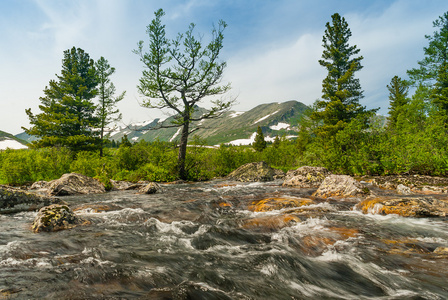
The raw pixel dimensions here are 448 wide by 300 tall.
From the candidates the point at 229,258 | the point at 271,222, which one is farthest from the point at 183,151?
the point at 229,258

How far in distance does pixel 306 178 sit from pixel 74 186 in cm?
1359

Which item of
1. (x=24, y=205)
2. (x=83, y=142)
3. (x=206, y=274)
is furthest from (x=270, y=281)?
(x=83, y=142)

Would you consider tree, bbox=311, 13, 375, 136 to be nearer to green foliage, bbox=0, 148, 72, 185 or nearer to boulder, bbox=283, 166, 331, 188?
boulder, bbox=283, 166, 331, 188

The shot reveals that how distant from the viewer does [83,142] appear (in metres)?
32.4

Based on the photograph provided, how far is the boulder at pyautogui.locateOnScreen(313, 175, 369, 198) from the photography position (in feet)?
30.9

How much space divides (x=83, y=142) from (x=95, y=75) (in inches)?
421

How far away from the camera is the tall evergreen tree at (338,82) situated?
106 feet

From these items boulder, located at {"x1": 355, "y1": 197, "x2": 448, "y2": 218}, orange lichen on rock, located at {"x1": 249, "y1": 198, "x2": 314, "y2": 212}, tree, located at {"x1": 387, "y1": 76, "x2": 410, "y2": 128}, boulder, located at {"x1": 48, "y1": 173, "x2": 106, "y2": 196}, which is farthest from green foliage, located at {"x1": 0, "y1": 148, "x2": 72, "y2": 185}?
tree, located at {"x1": 387, "y1": 76, "x2": 410, "y2": 128}

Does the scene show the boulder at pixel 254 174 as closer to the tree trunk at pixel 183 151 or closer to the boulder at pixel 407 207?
the tree trunk at pixel 183 151

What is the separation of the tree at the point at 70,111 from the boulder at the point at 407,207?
34893 millimetres

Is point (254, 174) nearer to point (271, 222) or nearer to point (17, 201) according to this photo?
point (271, 222)

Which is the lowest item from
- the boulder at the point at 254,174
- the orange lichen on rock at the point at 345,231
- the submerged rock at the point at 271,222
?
the boulder at the point at 254,174

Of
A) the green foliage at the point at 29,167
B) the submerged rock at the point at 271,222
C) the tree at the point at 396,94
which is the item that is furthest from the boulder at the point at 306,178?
the tree at the point at 396,94

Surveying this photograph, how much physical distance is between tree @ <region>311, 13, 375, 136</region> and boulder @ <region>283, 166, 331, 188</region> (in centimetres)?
2001
